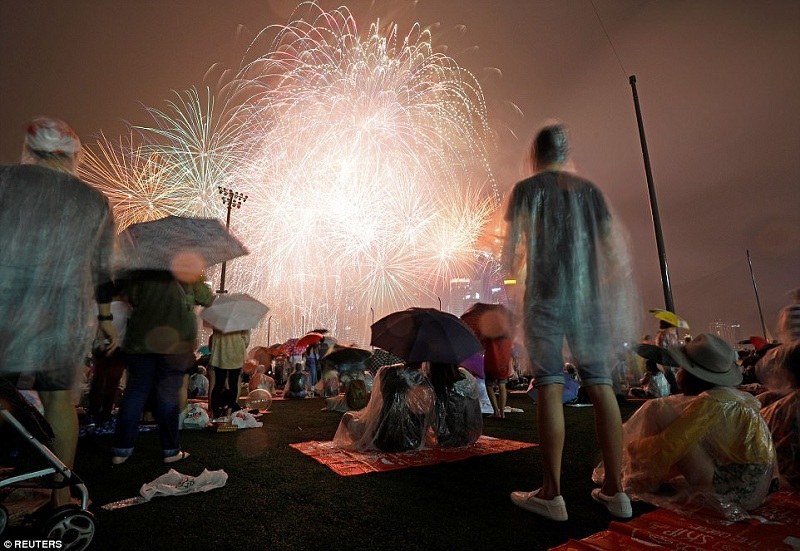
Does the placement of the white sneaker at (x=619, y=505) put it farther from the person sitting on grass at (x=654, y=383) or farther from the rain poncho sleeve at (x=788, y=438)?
the person sitting on grass at (x=654, y=383)

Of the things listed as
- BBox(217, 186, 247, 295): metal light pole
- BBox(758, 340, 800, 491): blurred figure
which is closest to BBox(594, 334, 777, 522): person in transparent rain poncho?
BBox(758, 340, 800, 491): blurred figure

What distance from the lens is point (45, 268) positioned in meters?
2.27

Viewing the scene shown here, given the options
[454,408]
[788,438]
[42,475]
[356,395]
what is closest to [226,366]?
[356,395]

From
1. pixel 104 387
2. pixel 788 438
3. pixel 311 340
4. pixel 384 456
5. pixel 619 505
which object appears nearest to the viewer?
pixel 619 505

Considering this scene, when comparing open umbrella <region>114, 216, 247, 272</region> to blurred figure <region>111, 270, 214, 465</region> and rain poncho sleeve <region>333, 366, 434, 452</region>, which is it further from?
rain poncho sleeve <region>333, 366, 434, 452</region>

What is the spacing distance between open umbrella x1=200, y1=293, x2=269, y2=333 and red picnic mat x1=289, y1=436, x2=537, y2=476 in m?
2.78

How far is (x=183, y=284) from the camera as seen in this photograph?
438 cm

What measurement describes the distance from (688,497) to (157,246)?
427cm

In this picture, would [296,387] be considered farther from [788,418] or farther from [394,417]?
[788,418]

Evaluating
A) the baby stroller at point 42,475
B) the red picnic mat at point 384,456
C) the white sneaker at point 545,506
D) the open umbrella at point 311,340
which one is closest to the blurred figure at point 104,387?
the red picnic mat at point 384,456

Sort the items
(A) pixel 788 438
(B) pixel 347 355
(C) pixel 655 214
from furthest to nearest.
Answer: (C) pixel 655 214 → (B) pixel 347 355 → (A) pixel 788 438

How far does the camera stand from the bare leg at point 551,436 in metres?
2.44

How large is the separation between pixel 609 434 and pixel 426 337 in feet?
7.56

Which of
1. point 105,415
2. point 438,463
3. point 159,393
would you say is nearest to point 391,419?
point 438,463
